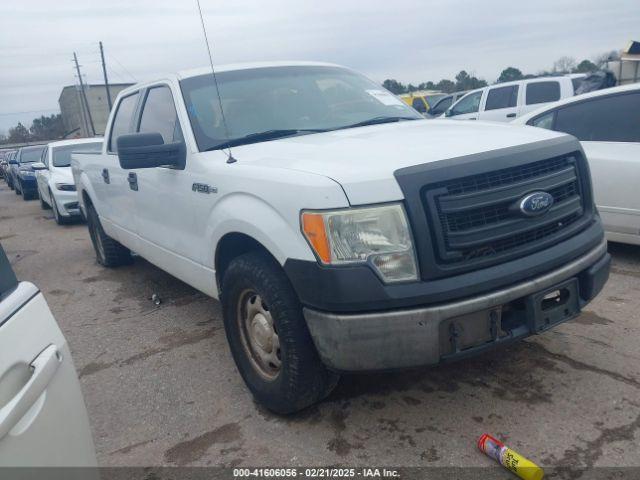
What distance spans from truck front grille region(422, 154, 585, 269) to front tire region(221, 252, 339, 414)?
75 centimetres

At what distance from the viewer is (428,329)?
2.35 meters

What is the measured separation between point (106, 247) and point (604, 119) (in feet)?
17.5

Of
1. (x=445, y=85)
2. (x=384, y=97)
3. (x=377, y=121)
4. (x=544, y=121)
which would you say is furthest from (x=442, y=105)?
(x=445, y=85)

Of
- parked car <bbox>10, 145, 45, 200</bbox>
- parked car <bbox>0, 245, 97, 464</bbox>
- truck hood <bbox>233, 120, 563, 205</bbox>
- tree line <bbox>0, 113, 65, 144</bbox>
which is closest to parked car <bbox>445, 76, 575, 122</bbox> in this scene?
truck hood <bbox>233, 120, 563, 205</bbox>

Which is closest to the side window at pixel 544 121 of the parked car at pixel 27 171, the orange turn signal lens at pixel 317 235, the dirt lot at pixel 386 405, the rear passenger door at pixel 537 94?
the dirt lot at pixel 386 405

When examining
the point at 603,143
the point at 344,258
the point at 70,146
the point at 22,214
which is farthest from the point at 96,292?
the point at 22,214

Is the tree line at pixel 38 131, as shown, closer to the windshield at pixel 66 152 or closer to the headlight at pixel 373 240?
the windshield at pixel 66 152

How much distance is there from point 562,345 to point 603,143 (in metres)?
2.48

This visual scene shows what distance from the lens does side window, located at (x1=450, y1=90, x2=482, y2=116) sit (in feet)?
44.9

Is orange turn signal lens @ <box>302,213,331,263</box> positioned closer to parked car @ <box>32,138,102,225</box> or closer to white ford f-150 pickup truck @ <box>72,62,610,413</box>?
white ford f-150 pickup truck @ <box>72,62,610,413</box>

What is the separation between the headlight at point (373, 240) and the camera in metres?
2.37

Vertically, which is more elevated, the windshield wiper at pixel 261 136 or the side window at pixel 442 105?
the windshield wiper at pixel 261 136

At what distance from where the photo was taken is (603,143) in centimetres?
512

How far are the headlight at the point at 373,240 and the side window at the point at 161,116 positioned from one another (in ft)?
5.59
